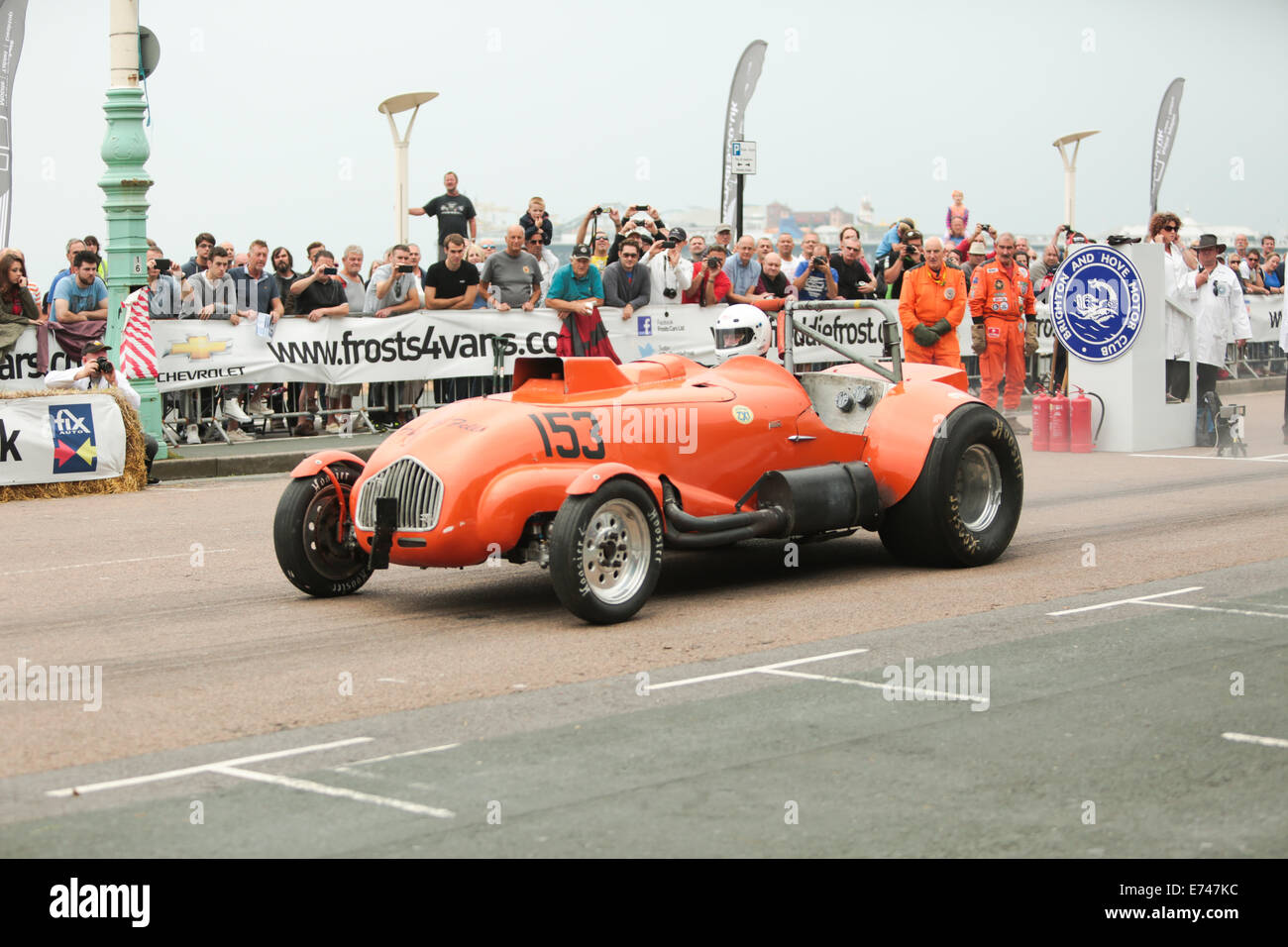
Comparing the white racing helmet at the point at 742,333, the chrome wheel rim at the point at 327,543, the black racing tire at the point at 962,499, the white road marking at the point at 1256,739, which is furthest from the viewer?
the white racing helmet at the point at 742,333

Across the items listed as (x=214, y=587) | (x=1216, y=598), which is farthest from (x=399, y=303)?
(x=1216, y=598)

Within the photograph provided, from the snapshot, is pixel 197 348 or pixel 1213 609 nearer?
pixel 1213 609

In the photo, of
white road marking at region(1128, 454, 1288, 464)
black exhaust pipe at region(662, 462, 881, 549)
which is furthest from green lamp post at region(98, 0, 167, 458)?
white road marking at region(1128, 454, 1288, 464)

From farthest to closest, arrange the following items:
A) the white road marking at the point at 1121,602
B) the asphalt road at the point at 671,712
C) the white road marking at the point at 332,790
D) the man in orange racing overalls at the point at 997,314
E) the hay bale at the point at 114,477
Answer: the man in orange racing overalls at the point at 997,314 → the hay bale at the point at 114,477 → the white road marking at the point at 1121,602 → the white road marking at the point at 332,790 → the asphalt road at the point at 671,712

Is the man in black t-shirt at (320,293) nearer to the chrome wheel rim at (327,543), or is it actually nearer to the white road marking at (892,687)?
the chrome wheel rim at (327,543)

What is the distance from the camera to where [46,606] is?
9195 mm

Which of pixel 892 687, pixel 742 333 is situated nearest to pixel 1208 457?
pixel 742 333

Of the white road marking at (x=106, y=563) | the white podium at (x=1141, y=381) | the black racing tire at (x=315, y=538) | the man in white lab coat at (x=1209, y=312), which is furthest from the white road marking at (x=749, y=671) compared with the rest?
the man in white lab coat at (x=1209, y=312)

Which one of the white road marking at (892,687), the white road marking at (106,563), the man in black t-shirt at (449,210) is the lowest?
the white road marking at (892,687)

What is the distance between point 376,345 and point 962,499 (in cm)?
934

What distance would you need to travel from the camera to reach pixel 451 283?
734 inches

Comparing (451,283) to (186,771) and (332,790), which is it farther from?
(332,790)

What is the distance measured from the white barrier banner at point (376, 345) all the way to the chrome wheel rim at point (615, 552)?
7.40 m

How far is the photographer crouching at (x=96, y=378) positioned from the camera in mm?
15148
